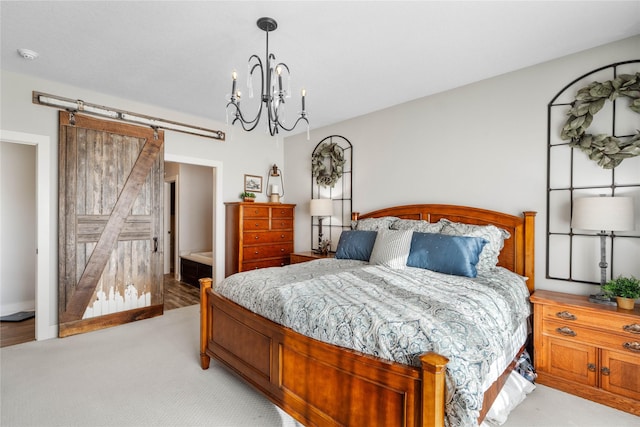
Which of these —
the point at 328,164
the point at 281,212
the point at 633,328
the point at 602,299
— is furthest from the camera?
the point at 281,212

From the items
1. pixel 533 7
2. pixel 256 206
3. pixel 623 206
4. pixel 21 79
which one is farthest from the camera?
pixel 256 206

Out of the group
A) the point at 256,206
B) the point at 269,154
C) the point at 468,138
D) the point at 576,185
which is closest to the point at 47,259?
the point at 256,206

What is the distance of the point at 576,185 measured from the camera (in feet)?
8.50

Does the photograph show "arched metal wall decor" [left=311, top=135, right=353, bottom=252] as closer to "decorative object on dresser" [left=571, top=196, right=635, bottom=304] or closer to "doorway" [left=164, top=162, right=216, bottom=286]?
"doorway" [left=164, top=162, right=216, bottom=286]

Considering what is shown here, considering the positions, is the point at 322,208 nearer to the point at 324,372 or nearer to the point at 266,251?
the point at 266,251

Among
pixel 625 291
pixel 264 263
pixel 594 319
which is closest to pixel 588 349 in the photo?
pixel 594 319

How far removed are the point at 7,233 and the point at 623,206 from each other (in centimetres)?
654

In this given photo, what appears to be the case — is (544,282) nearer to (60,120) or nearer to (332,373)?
(332,373)

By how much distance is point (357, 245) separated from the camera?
3.27 metres

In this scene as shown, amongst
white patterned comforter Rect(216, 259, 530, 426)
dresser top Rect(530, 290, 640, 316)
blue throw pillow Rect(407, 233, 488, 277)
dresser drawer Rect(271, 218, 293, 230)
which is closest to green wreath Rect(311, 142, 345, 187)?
dresser drawer Rect(271, 218, 293, 230)

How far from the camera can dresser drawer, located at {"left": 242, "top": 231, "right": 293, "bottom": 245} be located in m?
4.42

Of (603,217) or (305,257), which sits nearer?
(603,217)

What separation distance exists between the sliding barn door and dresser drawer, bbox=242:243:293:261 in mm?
1125

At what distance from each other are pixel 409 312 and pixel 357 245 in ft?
5.74
